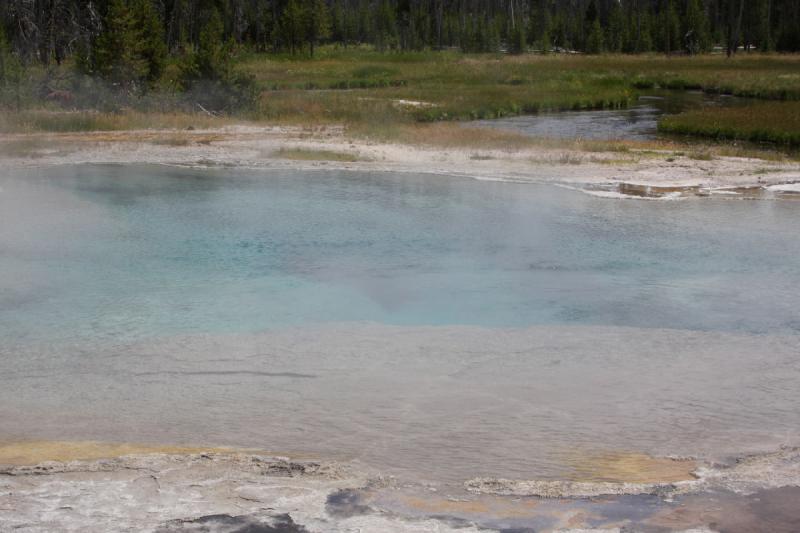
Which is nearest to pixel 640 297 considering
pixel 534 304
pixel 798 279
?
pixel 534 304

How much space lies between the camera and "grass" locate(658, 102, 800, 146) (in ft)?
87.4

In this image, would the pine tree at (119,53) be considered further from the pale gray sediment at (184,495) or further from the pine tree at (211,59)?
the pale gray sediment at (184,495)

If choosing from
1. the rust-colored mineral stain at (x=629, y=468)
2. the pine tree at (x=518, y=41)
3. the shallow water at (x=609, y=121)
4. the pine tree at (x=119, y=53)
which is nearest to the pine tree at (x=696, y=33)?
the pine tree at (x=518, y=41)

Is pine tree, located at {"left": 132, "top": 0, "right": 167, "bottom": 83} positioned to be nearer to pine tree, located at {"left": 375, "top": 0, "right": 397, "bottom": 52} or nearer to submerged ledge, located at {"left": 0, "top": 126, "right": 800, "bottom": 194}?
submerged ledge, located at {"left": 0, "top": 126, "right": 800, "bottom": 194}

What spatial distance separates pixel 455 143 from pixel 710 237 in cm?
960

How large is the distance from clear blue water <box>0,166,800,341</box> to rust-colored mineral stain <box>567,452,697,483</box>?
9.76 feet

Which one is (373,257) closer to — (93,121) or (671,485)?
(671,485)

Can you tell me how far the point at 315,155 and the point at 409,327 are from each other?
11.1 meters

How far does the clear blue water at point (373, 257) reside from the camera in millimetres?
9133

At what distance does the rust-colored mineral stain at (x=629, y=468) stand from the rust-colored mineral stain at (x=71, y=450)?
2116 mm

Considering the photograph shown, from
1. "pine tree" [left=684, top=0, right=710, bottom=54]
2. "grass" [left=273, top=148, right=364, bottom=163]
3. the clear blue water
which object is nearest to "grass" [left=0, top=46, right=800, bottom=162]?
"grass" [left=273, top=148, right=364, bottom=163]

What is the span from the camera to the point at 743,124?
2834 centimetres

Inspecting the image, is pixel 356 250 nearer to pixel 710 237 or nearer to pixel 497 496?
pixel 710 237

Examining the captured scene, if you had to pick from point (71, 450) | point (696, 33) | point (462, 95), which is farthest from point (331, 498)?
point (696, 33)
